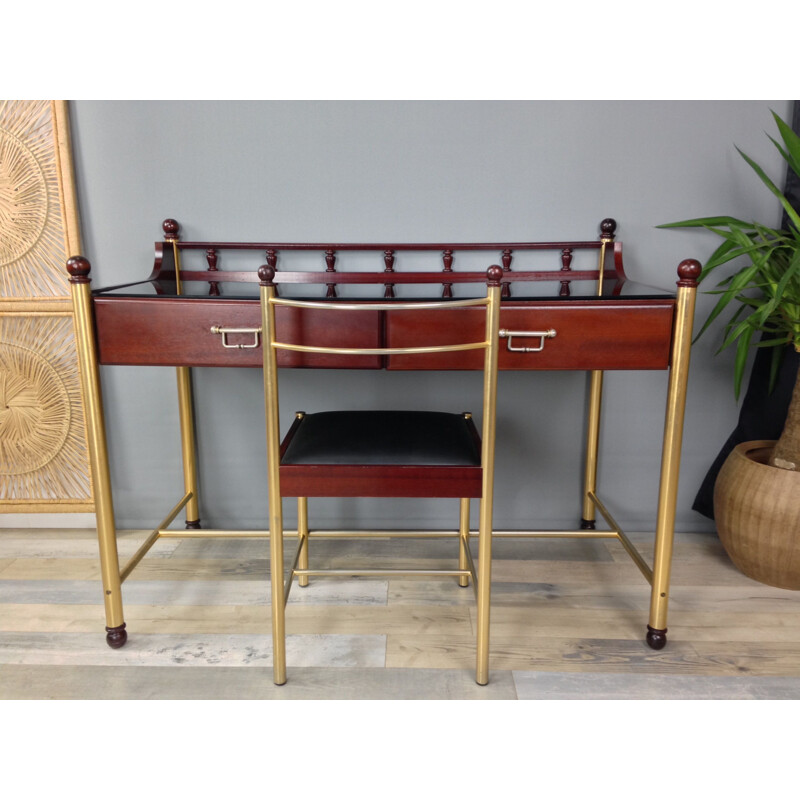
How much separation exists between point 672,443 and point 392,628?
0.81 meters

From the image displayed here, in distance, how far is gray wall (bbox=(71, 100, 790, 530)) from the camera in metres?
1.91

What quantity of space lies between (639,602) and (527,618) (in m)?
0.32

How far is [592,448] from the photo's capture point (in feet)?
6.86

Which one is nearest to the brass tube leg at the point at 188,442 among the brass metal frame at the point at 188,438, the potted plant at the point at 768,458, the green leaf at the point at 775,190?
the brass metal frame at the point at 188,438

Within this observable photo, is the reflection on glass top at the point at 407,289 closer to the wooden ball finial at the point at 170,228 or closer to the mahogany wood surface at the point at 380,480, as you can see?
the wooden ball finial at the point at 170,228

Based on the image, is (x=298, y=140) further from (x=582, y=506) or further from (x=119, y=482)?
(x=582, y=506)

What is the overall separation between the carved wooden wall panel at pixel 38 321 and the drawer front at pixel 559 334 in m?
1.15

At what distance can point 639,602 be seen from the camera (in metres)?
1.80

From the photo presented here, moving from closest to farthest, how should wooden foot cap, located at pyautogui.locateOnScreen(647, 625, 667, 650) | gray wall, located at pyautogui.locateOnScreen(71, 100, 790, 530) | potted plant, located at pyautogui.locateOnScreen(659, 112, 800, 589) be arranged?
wooden foot cap, located at pyautogui.locateOnScreen(647, 625, 667, 650)
potted plant, located at pyautogui.locateOnScreen(659, 112, 800, 589)
gray wall, located at pyautogui.locateOnScreen(71, 100, 790, 530)

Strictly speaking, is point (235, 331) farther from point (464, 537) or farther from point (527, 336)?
point (464, 537)

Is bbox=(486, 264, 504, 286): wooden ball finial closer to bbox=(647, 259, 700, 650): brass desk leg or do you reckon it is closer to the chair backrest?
the chair backrest

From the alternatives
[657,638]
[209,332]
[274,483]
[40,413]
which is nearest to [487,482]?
[274,483]

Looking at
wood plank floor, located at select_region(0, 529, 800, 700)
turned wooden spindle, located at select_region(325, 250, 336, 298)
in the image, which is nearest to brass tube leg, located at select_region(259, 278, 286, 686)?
wood plank floor, located at select_region(0, 529, 800, 700)

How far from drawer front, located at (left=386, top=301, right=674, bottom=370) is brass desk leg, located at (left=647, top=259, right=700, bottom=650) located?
3cm
